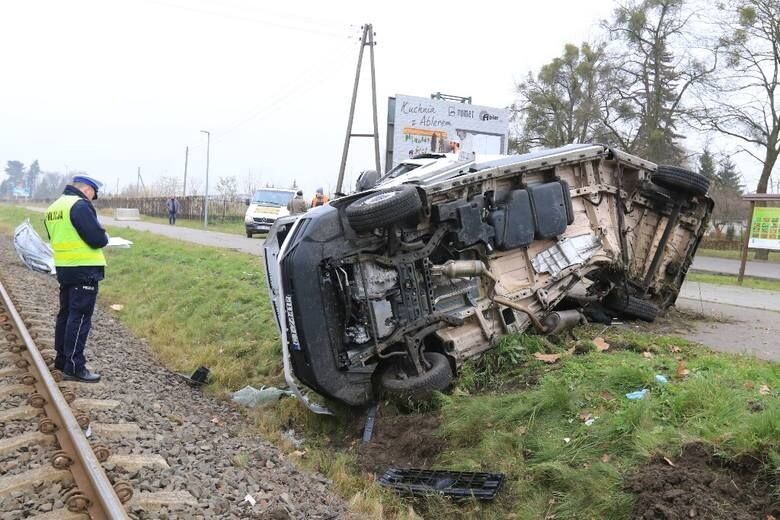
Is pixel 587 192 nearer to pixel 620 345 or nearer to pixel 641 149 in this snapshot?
pixel 620 345

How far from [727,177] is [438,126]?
22995mm

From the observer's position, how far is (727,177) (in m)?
33.4

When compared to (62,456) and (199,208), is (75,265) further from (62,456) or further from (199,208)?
(199,208)

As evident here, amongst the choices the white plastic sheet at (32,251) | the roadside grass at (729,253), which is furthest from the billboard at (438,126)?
the roadside grass at (729,253)

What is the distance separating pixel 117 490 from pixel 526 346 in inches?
144

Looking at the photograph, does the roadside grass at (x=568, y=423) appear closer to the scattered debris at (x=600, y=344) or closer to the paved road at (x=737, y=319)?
the scattered debris at (x=600, y=344)

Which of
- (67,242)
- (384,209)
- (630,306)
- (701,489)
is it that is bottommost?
(701,489)

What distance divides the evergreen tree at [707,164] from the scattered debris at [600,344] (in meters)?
23.9

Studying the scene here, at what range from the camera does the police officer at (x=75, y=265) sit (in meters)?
5.39

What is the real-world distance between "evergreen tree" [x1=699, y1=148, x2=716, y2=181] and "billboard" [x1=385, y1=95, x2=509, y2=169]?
1274cm

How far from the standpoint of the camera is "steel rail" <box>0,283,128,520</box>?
3.16m

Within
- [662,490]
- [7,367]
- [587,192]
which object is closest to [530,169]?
[587,192]

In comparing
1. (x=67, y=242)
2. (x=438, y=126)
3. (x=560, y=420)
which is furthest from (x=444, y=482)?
(x=438, y=126)

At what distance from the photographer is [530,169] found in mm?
5930
